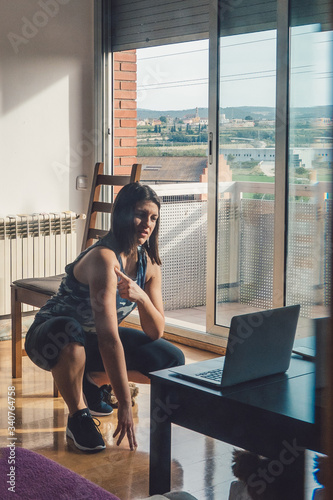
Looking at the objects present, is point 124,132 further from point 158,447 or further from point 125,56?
point 158,447

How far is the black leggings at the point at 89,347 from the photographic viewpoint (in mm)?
2254

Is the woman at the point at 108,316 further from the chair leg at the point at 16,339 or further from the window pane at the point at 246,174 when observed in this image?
the window pane at the point at 246,174

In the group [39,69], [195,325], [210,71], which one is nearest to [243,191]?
[210,71]

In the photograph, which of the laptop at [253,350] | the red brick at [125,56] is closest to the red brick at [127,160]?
the red brick at [125,56]

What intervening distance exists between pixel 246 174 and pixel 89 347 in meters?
1.51

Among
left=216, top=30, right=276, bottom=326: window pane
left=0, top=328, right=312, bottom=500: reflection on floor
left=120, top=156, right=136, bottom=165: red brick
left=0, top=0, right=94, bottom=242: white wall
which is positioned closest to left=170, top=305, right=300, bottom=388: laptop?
left=0, top=328, right=312, bottom=500: reflection on floor

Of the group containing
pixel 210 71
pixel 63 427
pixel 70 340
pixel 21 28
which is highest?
pixel 21 28

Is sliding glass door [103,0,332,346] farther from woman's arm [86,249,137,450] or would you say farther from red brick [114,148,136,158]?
woman's arm [86,249,137,450]

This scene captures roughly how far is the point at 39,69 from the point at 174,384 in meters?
2.99

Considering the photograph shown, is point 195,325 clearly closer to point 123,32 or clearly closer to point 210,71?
point 210,71

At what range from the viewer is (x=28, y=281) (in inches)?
123

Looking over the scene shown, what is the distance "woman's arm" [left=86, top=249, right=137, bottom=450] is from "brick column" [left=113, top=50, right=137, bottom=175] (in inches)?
89.6

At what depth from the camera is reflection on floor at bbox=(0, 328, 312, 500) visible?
6.53ft

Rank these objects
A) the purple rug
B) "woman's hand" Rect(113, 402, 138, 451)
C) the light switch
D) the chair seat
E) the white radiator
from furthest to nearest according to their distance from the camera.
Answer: the light switch → the white radiator → the chair seat → "woman's hand" Rect(113, 402, 138, 451) → the purple rug
